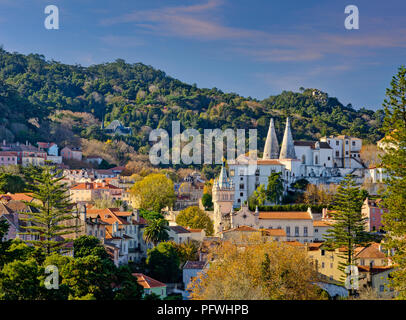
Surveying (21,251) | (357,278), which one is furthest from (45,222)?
(357,278)

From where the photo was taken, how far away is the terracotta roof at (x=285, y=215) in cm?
6142

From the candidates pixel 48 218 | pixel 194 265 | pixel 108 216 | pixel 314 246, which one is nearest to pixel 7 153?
pixel 108 216

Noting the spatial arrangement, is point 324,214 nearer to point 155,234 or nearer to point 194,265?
point 155,234

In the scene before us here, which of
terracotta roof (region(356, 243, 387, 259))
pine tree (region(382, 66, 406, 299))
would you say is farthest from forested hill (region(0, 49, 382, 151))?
pine tree (region(382, 66, 406, 299))

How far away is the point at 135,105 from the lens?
161875 millimetres

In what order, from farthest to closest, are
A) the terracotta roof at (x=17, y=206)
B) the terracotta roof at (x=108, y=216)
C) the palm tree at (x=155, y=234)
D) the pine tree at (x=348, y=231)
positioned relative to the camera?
1. the palm tree at (x=155, y=234)
2. the terracotta roof at (x=108, y=216)
3. the terracotta roof at (x=17, y=206)
4. the pine tree at (x=348, y=231)

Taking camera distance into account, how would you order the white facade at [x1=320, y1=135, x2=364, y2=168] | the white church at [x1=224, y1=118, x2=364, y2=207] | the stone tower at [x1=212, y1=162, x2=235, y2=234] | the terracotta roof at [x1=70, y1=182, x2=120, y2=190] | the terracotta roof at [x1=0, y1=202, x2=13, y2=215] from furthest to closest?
the white facade at [x1=320, y1=135, x2=364, y2=168] → the terracotta roof at [x1=70, y1=182, x2=120, y2=190] → the white church at [x1=224, y1=118, x2=364, y2=207] → the stone tower at [x1=212, y1=162, x2=235, y2=234] → the terracotta roof at [x1=0, y1=202, x2=13, y2=215]

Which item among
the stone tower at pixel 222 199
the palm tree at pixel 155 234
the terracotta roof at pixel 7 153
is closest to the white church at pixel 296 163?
Result: the stone tower at pixel 222 199

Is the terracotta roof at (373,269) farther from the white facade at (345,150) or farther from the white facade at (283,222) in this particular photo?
the white facade at (345,150)

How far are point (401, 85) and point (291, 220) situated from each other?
27.9 m

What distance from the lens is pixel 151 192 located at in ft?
247

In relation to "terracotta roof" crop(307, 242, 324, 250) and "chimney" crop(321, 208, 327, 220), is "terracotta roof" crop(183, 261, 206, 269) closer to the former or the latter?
"terracotta roof" crop(307, 242, 324, 250)

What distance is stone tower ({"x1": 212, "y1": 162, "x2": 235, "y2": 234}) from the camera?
6500cm
